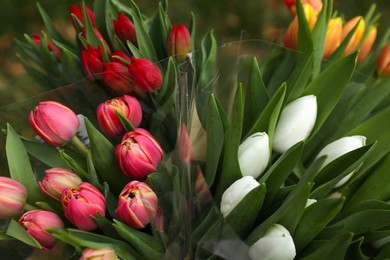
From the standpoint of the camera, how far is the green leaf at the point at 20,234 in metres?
0.43

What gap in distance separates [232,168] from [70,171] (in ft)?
0.43

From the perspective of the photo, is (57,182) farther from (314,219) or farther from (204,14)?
(204,14)

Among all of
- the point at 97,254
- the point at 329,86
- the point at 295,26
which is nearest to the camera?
the point at 97,254

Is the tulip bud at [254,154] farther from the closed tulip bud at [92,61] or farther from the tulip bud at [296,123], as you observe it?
the closed tulip bud at [92,61]

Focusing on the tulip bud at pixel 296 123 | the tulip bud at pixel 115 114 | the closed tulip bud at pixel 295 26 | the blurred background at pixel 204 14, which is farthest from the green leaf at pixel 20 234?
the blurred background at pixel 204 14

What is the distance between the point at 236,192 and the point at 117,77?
0.16 meters

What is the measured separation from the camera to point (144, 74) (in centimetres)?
51

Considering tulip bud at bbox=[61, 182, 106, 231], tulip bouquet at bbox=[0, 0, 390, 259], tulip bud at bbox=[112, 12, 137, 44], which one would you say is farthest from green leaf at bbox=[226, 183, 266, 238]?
tulip bud at bbox=[112, 12, 137, 44]

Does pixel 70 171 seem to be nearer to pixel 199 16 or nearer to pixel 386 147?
pixel 386 147

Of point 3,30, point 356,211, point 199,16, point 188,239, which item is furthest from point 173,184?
point 3,30

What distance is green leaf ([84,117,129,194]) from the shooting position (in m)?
0.47

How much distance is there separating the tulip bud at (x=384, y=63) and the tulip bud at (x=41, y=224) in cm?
39

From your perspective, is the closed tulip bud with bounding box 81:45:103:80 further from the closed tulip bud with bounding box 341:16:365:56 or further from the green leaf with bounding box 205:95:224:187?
the closed tulip bud with bounding box 341:16:365:56

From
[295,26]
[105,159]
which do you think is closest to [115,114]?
[105,159]
